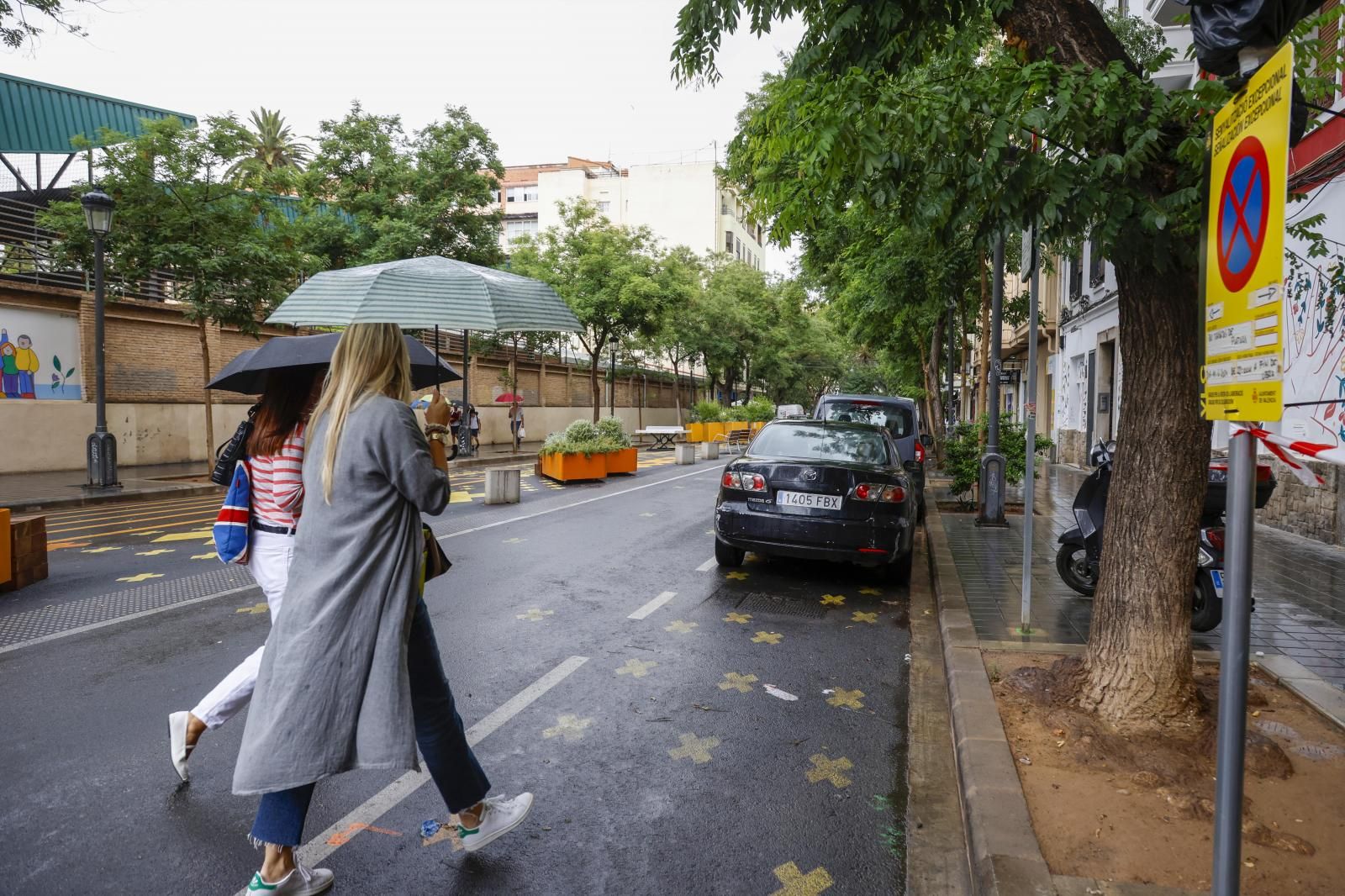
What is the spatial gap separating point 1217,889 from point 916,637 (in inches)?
152

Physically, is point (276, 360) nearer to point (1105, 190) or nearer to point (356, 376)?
point (356, 376)

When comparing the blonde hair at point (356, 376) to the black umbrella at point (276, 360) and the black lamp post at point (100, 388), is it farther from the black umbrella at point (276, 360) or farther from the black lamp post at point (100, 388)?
the black lamp post at point (100, 388)

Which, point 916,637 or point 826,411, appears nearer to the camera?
point 916,637

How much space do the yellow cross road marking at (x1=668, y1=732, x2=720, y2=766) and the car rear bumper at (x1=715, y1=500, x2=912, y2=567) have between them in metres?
3.14

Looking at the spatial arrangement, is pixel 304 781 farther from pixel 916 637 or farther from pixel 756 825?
pixel 916 637

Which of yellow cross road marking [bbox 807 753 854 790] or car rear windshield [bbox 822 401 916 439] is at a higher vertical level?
car rear windshield [bbox 822 401 916 439]

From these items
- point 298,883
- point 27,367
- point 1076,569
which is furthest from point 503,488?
point 27,367

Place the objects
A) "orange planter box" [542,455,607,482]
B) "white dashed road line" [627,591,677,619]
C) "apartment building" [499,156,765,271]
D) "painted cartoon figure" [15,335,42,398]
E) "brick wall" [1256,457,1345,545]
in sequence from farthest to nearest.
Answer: "apartment building" [499,156,765,271] < "orange planter box" [542,455,607,482] < "painted cartoon figure" [15,335,42,398] < "brick wall" [1256,457,1345,545] < "white dashed road line" [627,591,677,619]

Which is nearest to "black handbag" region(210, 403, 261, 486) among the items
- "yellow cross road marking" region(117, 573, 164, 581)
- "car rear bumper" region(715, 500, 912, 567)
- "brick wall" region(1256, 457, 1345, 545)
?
"car rear bumper" region(715, 500, 912, 567)

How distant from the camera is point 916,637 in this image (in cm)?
576

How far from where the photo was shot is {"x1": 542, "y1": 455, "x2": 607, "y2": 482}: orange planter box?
1716 cm

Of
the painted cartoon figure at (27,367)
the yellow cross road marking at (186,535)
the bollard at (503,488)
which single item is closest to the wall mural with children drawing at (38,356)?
the painted cartoon figure at (27,367)

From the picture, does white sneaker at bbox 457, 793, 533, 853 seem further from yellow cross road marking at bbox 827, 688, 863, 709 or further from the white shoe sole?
yellow cross road marking at bbox 827, 688, 863, 709

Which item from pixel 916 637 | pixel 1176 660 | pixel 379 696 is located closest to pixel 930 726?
pixel 1176 660
